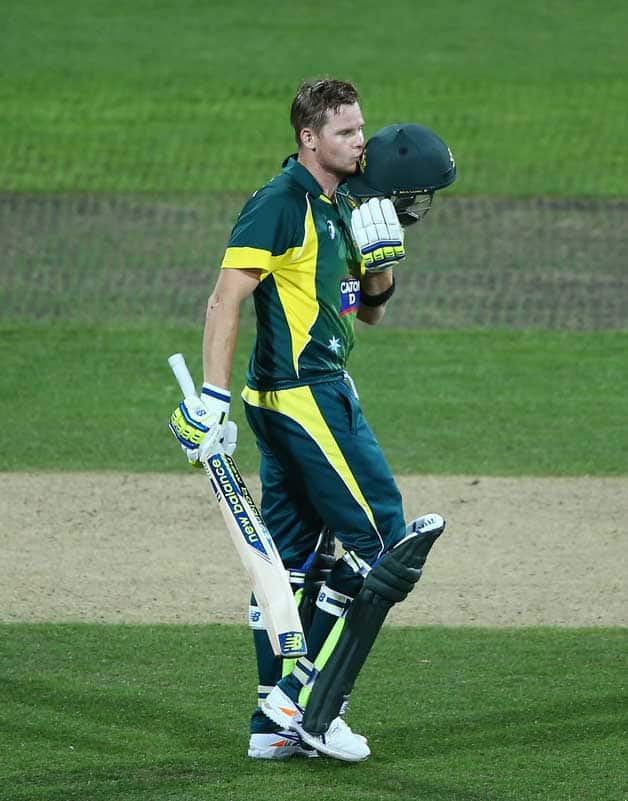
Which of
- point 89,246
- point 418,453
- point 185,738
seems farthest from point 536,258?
point 185,738

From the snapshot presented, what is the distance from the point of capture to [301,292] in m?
5.36

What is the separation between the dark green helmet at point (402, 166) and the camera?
17.9 feet

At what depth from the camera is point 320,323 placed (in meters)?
5.39

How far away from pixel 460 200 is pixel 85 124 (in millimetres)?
5220

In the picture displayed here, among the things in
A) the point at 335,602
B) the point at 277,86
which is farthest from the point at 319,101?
the point at 277,86

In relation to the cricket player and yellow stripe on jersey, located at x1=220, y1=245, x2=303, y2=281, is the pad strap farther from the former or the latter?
yellow stripe on jersey, located at x1=220, y1=245, x2=303, y2=281

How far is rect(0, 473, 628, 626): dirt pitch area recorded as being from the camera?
7023 millimetres

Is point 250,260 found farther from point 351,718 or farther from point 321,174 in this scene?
point 351,718

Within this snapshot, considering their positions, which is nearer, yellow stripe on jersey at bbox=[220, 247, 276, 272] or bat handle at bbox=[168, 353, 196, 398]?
yellow stripe on jersey at bbox=[220, 247, 276, 272]

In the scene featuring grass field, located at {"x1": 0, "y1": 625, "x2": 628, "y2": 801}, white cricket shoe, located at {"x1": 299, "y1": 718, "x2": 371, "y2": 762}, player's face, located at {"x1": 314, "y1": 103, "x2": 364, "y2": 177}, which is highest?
player's face, located at {"x1": 314, "y1": 103, "x2": 364, "y2": 177}

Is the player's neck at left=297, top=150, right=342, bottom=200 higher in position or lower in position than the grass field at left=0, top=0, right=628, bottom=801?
higher

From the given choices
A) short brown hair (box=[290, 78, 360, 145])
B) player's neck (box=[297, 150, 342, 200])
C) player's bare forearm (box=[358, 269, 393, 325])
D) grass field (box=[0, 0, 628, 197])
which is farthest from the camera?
grass field (box=[0, 0, 628, 197])

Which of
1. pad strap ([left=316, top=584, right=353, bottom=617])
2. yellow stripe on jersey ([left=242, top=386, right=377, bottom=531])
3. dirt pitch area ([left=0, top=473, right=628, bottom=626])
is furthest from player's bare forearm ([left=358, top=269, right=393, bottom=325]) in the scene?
dirt pitch area ([left=0, top=473, right=628, bottom=626])

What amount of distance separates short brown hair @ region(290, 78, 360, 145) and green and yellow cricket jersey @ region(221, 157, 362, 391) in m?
0.15
